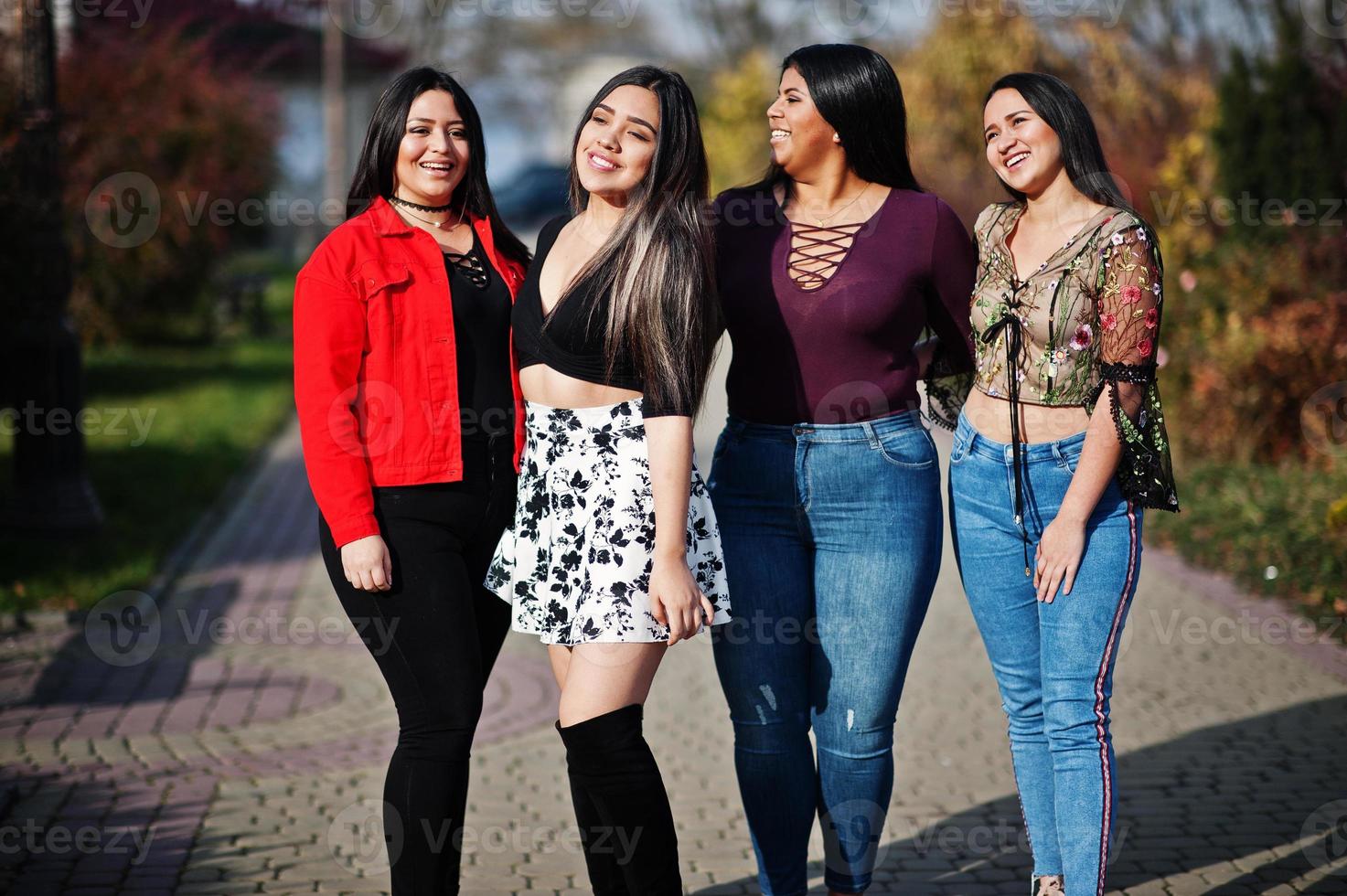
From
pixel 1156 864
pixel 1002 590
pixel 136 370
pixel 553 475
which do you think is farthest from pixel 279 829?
pixel 136 370

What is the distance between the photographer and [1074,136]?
2945 millimetres

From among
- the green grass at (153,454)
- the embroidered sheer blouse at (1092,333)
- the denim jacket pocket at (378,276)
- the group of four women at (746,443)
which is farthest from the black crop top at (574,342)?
the green grass at (153,454)

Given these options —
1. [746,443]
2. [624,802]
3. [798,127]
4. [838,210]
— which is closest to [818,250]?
[838,210]

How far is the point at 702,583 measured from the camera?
2.84 m

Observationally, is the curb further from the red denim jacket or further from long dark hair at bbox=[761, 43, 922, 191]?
long dark hair at bbox=[761, 43, 922, 191]

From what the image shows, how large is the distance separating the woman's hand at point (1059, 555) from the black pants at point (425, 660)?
4.04 ft

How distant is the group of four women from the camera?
2.75 meters

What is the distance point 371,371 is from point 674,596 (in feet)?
2.62

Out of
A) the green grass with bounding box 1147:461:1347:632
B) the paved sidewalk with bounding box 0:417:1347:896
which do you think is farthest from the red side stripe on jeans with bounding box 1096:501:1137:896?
the green grass with bounding box 1147:461:1347:632

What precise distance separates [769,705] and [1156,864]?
1476mm

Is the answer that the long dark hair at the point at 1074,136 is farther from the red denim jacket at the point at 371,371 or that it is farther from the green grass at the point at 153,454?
the green grass at the point at 153,454

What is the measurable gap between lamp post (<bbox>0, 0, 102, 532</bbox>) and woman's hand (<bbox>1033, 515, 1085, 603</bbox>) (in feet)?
19.5

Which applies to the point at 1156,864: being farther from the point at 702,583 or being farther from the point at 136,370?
the point at 136,370

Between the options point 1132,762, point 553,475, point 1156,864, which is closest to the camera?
point 553,475
